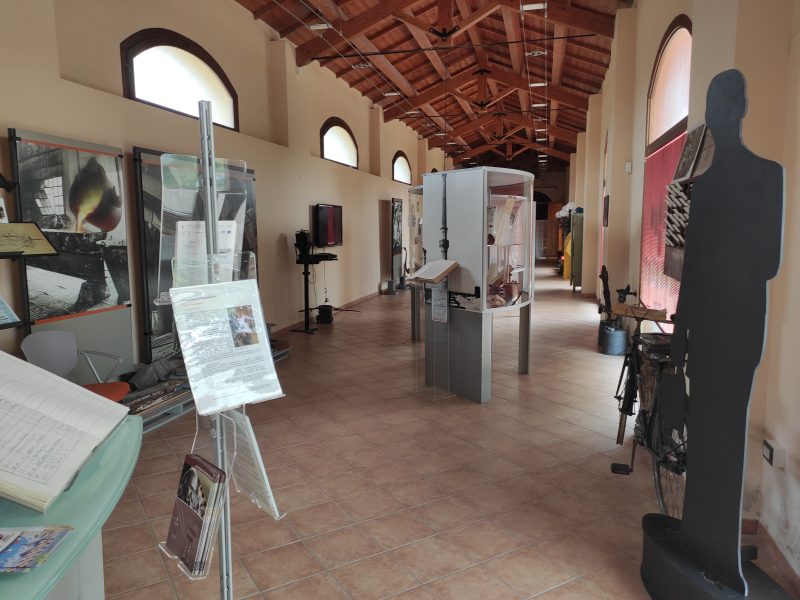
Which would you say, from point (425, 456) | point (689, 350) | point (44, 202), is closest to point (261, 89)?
point (44, 202)

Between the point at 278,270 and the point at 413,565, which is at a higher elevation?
the point at 278,270

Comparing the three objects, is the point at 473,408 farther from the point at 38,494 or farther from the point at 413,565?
the point at 38,494

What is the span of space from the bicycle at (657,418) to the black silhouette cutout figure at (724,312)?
10.6 inches

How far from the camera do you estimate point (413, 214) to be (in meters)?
7.80

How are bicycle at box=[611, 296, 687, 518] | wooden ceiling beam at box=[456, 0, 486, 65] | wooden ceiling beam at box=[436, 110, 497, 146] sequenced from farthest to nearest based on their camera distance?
1. wooden ceiling beam at box=[436, 110, 497, 146]
2. wooden ceiling beam at box=[456, 0, 486, 65]
3. bicycle at box=[611, 296, 687, 518]

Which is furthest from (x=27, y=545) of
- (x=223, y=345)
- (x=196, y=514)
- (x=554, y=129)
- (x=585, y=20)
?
(x=554, y=129)

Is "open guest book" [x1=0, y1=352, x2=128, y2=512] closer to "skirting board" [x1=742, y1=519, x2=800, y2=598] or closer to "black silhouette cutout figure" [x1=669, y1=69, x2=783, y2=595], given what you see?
"black silhouette cutout figure" [x1=669, y1=69, x2=783, y2=595]

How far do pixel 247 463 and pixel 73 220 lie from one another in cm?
367

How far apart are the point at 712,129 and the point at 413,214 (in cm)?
583

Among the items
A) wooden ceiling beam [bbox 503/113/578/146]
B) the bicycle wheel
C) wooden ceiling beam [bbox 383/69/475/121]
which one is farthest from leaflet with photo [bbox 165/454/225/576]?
wooden ceiling beam [bbox 503/113/578/146]

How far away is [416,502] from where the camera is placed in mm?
3201

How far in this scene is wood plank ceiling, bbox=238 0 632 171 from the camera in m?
8.11

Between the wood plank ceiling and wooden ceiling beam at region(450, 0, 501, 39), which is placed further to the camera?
wooden ceiling beam at region(450, 0, 501, 39)

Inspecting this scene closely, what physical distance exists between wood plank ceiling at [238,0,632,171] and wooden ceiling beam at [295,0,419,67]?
15 millimetres
